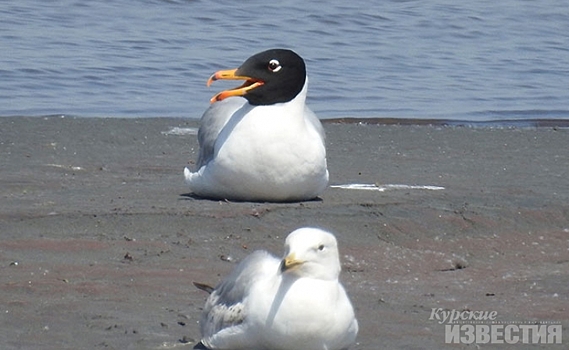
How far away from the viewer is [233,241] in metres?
7.84

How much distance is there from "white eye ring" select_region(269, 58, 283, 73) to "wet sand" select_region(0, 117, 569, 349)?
0.84 meters

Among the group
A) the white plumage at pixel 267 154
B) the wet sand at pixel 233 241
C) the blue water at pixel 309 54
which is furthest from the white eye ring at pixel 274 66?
the blue water at pixel 309 54

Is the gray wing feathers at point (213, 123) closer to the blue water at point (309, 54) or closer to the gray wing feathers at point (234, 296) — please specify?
the gray wing feathers at point (234, 296)

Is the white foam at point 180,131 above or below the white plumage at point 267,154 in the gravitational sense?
below

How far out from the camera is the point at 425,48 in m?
21.9

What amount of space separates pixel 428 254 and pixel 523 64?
13.2 metres

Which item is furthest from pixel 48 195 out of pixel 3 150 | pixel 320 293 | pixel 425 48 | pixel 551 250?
pixel 425 48

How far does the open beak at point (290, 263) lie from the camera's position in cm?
503

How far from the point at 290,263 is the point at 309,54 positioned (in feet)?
51.3

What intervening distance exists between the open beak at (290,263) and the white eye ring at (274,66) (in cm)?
358

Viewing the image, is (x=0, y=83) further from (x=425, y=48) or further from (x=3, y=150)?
(x=425, y=48)

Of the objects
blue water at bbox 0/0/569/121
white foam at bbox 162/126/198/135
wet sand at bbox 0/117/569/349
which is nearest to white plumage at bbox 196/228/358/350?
wet sand at bbox 0/117/569/349

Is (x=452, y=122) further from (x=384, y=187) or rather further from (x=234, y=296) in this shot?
(x=234, y=296)

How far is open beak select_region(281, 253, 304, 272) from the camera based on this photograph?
5031mm
